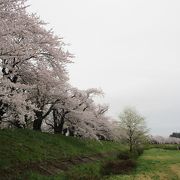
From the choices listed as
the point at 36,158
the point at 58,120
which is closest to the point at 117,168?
the point at 36,158

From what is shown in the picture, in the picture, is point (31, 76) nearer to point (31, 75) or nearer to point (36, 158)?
point (31, 75)

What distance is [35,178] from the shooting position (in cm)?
2011

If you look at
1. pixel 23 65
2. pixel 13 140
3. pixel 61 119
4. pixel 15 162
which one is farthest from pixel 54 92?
pixel 15 162

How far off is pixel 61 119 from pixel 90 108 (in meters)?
11.4

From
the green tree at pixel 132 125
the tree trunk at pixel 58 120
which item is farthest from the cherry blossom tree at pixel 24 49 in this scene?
the green tree at pixel 132 125

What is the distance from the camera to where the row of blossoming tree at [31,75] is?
66.6ft

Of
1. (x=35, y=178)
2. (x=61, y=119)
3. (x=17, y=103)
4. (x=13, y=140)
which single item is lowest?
(x=35, y=178)

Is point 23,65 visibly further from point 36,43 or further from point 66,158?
point 66,158

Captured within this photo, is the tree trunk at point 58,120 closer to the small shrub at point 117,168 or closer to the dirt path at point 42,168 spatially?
the small shrub at point 117,168

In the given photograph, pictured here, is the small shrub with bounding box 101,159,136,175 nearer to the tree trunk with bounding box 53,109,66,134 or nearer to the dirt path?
the dirt path

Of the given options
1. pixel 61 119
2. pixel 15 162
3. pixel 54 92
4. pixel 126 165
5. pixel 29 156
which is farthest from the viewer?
pixel 61 119

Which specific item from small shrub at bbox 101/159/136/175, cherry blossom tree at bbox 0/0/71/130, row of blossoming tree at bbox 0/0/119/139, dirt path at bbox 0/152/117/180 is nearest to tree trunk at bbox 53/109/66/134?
row of blossoming tree at bbox 0/0/119/139

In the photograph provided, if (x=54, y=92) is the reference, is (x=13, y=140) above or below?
below

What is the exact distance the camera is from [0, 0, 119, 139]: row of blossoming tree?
20312mm
